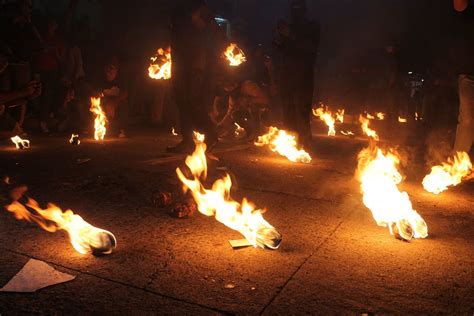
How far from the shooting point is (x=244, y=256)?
11.9 ft

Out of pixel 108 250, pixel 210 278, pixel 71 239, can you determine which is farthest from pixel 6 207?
pixel 210 278

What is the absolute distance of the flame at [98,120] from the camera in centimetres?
1015

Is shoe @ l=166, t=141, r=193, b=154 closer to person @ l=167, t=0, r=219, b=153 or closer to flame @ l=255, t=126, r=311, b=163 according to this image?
person @ l=167, t=0, r=219, b=153

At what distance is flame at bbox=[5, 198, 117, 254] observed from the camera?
347cm

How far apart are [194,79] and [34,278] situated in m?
5.94

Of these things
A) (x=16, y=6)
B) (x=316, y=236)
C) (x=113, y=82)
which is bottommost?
(x=316, y=236)

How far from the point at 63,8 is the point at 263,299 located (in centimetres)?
1326

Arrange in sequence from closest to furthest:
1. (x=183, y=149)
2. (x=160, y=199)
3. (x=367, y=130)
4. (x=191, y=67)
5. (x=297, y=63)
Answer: (x=160, y=199) < (x=191, y=67) < (x=183, y=149) < (x=297, y=63) < (x=367, y=130)

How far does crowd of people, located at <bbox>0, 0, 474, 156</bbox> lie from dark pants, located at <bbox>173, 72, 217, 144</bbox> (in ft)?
0.06

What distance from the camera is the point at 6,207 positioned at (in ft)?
15.1

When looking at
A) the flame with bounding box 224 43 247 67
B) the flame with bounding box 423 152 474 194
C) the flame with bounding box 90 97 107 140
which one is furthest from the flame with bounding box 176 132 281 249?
the flame with bounding box 224 43 247 67

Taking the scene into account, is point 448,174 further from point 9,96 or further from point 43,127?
point 43,127

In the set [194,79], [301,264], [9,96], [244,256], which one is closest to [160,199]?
[244,256]

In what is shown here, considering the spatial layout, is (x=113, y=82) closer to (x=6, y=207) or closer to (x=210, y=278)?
(x=6, y=207)
